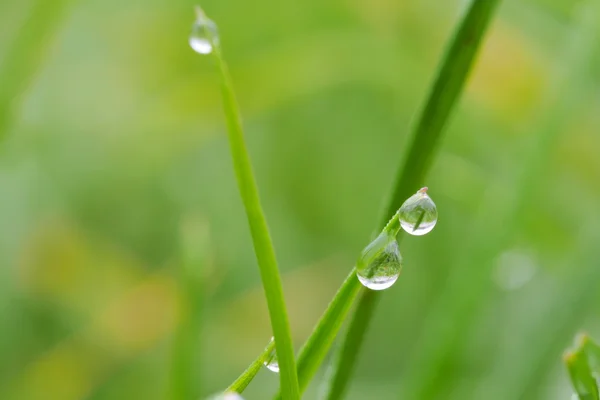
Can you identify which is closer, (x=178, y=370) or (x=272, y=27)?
(x=178, y=370)

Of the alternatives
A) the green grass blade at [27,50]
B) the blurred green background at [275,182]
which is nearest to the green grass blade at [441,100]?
the blurred green background at [275,182]

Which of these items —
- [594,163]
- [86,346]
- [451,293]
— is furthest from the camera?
[594,163]

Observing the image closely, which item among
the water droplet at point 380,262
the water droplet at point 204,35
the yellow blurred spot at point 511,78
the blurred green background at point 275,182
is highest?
the water droplet at point 204,35

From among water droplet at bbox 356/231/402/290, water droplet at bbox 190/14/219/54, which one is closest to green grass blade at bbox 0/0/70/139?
water droplet at bbox 190/14/219/54

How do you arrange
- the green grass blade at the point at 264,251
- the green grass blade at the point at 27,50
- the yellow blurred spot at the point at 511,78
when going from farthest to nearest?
the yellow blurred spot at the point at 511,78, the green grass blade at the point at 27,50, the green grass blade at the point at 264,251

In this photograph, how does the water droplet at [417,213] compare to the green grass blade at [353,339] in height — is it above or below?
above

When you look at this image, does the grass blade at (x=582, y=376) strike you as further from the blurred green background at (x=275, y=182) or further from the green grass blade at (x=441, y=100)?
the blurred green background at (x=275, y=182)

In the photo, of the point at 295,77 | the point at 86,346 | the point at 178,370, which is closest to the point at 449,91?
the point at 178,370

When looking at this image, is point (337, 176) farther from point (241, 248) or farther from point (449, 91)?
point (449, 91)
